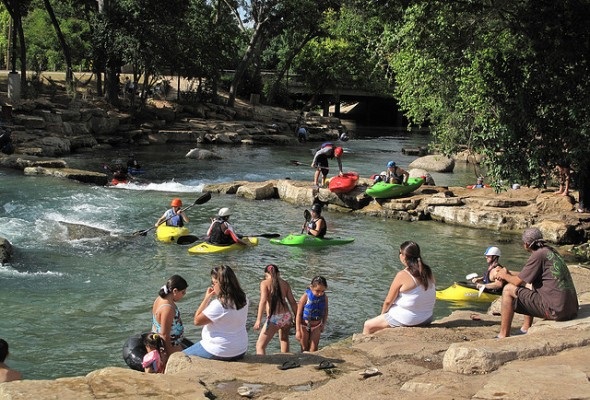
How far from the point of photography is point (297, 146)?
129ft

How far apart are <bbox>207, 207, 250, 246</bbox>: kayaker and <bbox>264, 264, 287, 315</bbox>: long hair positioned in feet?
20.3

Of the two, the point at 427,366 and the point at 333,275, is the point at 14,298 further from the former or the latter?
the point at 427,366

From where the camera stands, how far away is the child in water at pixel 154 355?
7160mm

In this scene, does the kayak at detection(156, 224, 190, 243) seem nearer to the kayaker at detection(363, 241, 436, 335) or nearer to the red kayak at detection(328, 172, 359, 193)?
the red kayak at detection(328, 172, 359, 193)

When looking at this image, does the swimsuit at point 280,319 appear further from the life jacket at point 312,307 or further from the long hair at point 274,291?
the life jacket at point 312,307

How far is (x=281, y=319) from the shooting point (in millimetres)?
8211

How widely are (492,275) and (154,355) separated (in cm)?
500

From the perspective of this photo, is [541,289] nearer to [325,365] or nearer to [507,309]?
[507,309]

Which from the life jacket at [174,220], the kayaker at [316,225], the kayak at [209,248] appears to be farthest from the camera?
the life jacket at [174,220]

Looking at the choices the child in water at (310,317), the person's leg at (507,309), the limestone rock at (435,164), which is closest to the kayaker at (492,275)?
the person's leg at (507,309)

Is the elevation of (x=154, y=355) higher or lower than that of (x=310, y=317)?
lower

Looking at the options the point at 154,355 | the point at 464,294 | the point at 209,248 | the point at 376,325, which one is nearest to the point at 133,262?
the point at 209,248

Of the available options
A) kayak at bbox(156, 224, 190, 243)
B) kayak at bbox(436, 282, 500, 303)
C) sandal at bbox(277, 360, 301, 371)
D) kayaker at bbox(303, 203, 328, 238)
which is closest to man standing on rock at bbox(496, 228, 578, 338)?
sandal at bbox(277, 360, 301, 371)

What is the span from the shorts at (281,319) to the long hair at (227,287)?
4.27 ft
